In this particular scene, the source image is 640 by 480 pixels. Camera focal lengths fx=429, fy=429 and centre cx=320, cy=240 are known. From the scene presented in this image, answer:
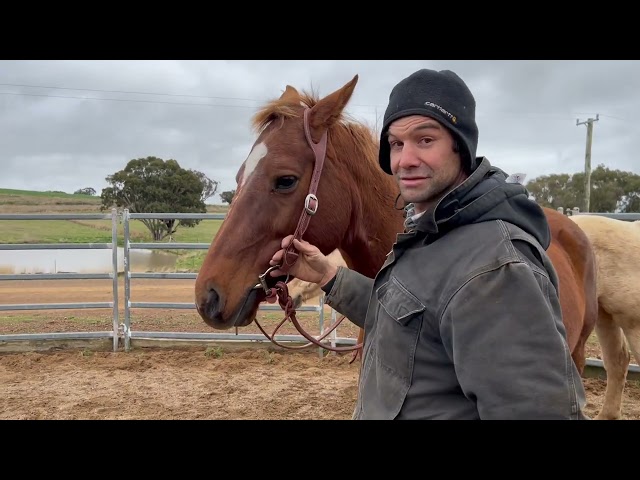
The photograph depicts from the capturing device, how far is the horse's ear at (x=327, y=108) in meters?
2.19

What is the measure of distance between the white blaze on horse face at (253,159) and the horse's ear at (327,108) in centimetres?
27

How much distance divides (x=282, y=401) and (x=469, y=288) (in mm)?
4562

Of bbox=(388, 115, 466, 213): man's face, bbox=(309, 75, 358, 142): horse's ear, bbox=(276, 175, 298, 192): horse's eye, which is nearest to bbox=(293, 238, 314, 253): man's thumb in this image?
bbox=(276, 175, 298, 192): horse's eye

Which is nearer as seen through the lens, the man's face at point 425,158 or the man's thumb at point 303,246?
the man's face at point 425,158

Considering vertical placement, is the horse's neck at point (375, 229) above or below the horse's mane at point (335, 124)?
below

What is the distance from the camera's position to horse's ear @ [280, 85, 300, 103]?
234 cm

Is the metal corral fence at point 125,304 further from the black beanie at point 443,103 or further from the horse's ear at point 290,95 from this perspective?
the black beanie at point 443,103

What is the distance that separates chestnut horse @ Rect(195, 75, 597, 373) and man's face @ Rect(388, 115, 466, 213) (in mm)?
863

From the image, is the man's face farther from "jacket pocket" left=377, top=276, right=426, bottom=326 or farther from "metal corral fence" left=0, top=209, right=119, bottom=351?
"metal corral fence" left=0, top=209, right=119, bottom=351

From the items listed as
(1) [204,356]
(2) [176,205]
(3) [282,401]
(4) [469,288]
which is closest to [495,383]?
(4) [469,288]

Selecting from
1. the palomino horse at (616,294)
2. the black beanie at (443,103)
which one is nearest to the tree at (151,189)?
the palomino horse at (616,294)

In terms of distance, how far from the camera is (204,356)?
672 centimetres

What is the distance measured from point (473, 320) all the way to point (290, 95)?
1.80 metres

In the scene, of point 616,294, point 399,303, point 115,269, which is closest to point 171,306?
point 115,269
